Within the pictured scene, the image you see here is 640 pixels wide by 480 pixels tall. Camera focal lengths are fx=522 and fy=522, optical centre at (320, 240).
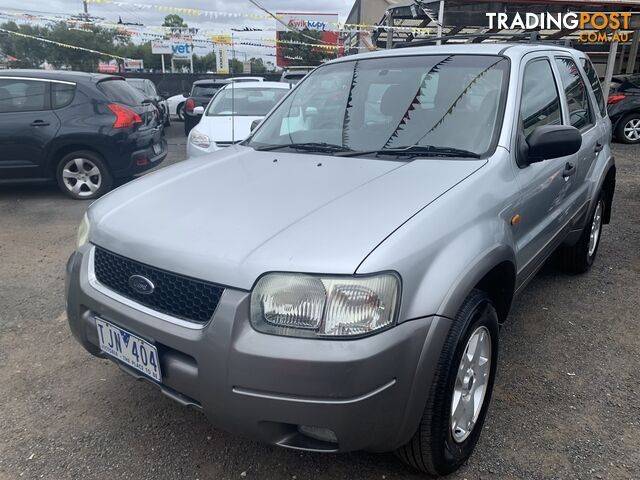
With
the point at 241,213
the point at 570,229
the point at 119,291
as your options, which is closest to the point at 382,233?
the point at 241,213

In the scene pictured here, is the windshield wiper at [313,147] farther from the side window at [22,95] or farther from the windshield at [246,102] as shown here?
the side window at [22,95]

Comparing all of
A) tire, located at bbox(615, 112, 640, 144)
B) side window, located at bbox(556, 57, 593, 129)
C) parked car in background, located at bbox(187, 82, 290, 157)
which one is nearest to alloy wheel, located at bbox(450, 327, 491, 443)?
side window, located at bbox(556, 57, 593, 129)

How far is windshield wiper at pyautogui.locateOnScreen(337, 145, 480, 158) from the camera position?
8.23 ft

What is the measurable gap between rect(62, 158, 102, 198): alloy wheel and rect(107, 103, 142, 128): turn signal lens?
2.10ft

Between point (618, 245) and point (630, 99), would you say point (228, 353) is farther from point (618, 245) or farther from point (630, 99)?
point (630, 99)

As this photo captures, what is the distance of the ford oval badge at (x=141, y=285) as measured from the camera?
6.47 feet

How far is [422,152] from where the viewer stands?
→ 2582 millimetres

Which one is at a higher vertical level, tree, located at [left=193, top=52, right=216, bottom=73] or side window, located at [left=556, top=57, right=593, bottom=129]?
tree, located at [left=193, top=52, right=216, bottom=73]

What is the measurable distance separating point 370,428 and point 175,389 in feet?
2.41

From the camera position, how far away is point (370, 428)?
1.76 meters

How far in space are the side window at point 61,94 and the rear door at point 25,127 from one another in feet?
0.21

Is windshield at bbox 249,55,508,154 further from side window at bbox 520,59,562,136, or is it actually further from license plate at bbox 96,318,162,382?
license plate at bbox 96,318,162,382

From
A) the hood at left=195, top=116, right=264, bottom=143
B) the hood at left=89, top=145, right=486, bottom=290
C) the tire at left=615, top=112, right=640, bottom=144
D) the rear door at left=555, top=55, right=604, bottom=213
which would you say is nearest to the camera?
the hood at left=89, top=145, right=486, bottom=290

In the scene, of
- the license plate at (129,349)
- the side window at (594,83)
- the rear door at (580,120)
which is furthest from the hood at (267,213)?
the side window at (594,83)
